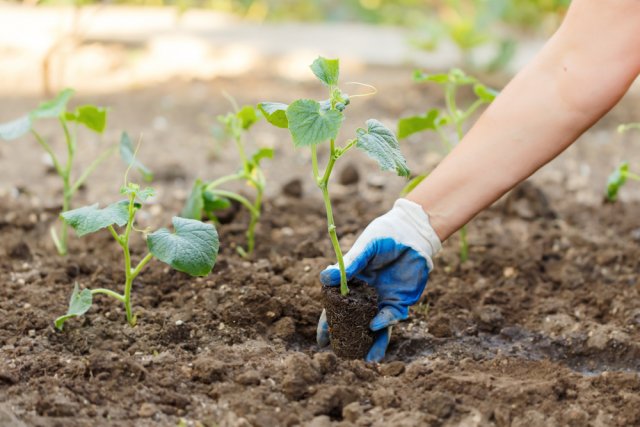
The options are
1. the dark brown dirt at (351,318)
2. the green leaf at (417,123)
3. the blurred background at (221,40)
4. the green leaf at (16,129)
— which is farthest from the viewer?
the blurred background at (221,40)

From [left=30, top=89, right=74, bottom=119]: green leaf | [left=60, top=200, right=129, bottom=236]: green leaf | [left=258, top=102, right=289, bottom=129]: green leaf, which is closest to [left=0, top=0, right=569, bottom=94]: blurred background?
[left=30, top=89, right=74, bottom=119]: green leaf

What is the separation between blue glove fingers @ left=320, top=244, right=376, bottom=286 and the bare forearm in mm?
166

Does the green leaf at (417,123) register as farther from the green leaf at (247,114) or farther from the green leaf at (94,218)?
the green leaf at (94,218)

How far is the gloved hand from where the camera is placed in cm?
217

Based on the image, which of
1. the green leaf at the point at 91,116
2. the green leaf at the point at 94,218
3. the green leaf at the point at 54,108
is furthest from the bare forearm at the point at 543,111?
the green leaf at the point at 54,108

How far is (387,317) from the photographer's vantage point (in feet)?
7.09

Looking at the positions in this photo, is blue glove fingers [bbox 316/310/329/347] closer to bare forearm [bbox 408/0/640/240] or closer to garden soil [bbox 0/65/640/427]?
garden soil [bbox 0/65/640/427]

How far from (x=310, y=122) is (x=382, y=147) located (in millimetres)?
153

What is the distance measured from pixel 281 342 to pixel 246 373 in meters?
0.26

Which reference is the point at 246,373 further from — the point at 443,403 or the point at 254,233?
the point at 254,233

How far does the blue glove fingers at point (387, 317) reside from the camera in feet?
7.06

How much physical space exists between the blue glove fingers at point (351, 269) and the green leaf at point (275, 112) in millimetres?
334

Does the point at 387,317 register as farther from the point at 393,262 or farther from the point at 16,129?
the point at 16,129

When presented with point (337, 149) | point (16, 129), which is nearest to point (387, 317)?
point (337, 149)
